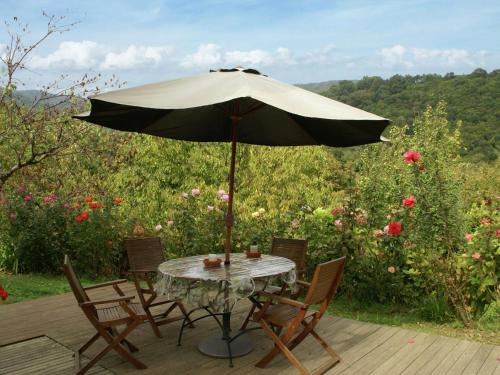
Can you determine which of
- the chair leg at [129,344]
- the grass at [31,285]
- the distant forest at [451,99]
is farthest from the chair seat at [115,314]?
the distant forest at [451,99]

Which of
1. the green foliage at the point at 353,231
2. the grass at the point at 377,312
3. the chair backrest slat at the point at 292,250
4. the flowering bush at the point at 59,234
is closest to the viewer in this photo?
the grass at the point at 377,312

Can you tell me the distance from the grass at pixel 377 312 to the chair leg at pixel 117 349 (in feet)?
7.66

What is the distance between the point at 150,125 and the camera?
4766mm

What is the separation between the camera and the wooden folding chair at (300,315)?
11.6 feet

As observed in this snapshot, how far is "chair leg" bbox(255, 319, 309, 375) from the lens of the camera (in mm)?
3546

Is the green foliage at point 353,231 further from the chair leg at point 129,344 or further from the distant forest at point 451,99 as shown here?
the distant forest at point 451,99

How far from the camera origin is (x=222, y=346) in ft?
13.5

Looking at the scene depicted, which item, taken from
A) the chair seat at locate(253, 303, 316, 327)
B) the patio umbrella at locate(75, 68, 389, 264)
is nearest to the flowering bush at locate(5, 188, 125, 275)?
the patio umbrella at locate(75, 68, 389, 264)

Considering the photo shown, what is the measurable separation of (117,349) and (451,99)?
2495 centimetres

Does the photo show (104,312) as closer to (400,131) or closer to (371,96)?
(400,131)

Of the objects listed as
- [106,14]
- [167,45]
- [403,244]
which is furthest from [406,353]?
[167,45]

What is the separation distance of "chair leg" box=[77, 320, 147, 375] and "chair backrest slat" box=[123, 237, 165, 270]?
41.7 inches

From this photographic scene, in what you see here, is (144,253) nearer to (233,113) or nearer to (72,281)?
(72,281)

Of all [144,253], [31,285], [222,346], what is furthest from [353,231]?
[31,285]
